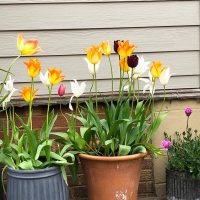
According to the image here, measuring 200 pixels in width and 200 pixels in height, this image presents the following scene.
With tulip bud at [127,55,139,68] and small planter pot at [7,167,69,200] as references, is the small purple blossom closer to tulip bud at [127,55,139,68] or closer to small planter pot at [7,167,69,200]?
tulip bud at [127,55,139,68]

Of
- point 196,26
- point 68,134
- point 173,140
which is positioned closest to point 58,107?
point 68,134

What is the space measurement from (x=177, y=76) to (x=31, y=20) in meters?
1.16

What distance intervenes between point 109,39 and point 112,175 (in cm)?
104

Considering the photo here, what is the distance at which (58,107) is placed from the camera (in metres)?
3.03

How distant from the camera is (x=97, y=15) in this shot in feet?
9.98

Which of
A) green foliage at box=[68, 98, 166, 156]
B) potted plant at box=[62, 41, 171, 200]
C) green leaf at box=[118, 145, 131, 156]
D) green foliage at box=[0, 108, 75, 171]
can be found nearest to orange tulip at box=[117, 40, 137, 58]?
potted plant at box=[62, 41, 171, 200]

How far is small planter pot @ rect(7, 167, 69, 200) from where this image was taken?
2.37 meters

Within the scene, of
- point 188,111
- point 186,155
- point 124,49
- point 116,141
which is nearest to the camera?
point 124,49

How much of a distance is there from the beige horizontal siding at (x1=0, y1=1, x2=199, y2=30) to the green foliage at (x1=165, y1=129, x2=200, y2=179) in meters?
0.86

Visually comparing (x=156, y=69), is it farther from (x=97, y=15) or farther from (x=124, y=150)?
(x=97, y=15)

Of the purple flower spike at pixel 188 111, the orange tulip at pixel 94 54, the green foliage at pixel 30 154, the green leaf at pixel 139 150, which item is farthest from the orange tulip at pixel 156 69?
the green foliage at pixel 30 154

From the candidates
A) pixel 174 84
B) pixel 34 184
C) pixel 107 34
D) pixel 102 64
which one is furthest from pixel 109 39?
pixel 34 184

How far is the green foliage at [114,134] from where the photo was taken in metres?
2.58

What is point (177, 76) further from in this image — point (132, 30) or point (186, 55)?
point (132, 30)
